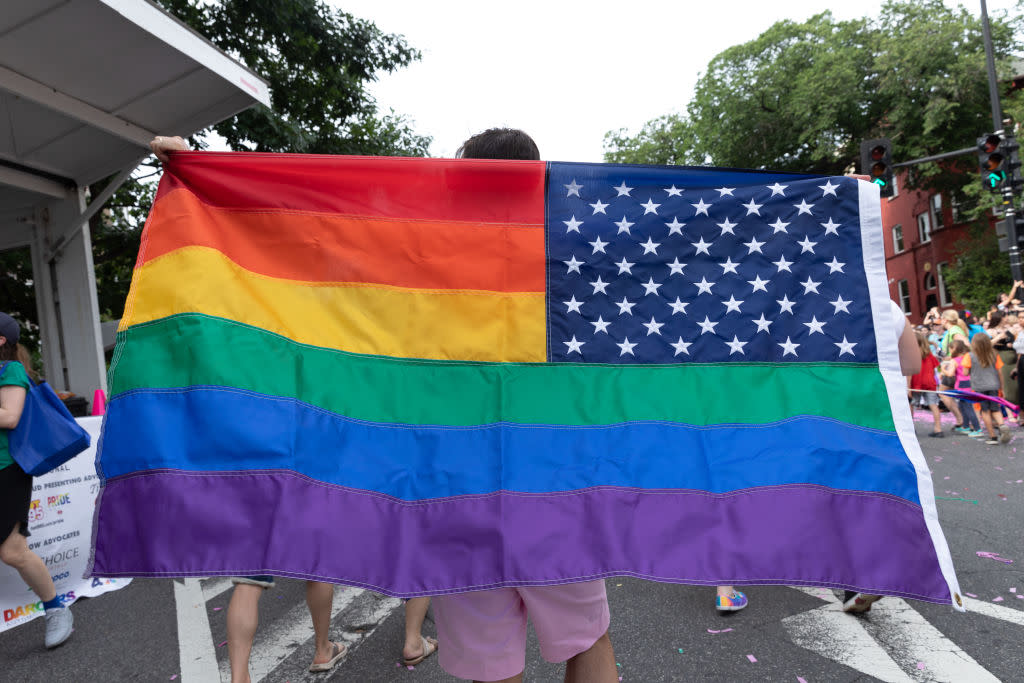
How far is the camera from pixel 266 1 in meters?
10.7

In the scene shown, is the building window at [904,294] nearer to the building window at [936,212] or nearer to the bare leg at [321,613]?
the building window at [936,212]

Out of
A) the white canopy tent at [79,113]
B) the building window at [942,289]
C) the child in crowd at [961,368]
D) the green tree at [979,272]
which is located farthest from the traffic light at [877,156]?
the building window at [942,289]

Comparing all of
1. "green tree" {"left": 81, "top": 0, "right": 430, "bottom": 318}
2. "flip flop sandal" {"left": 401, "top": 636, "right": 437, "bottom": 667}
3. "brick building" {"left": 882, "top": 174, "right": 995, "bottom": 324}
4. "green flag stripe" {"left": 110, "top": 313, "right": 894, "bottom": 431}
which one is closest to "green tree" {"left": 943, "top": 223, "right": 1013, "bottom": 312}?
"brick building" {"left": 882, "top": 174, "right": 995, "bottom": 324}

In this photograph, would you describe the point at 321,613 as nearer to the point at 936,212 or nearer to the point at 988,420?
the point at 988,420

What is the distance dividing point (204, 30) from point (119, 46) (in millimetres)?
5222

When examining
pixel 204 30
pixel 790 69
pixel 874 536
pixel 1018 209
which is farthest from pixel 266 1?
pixel 790 69

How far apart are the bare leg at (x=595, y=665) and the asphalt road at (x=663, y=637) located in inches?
51.0

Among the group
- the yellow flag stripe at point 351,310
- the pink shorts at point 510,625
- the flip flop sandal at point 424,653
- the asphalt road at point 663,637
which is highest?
the yellow flag stripe at point 351,310

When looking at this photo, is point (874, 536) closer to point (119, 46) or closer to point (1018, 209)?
point (119, 46)

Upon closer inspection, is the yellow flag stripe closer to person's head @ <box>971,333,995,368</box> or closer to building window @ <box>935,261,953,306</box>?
person's head @ <box>971,333,995,368</box>

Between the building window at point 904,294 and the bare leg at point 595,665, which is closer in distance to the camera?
the bare leg at point 595,665

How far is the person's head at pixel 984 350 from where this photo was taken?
35.7 ft

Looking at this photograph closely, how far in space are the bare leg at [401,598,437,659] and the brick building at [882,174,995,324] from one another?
3411 centimetres

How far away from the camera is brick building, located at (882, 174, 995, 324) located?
33.0 m
